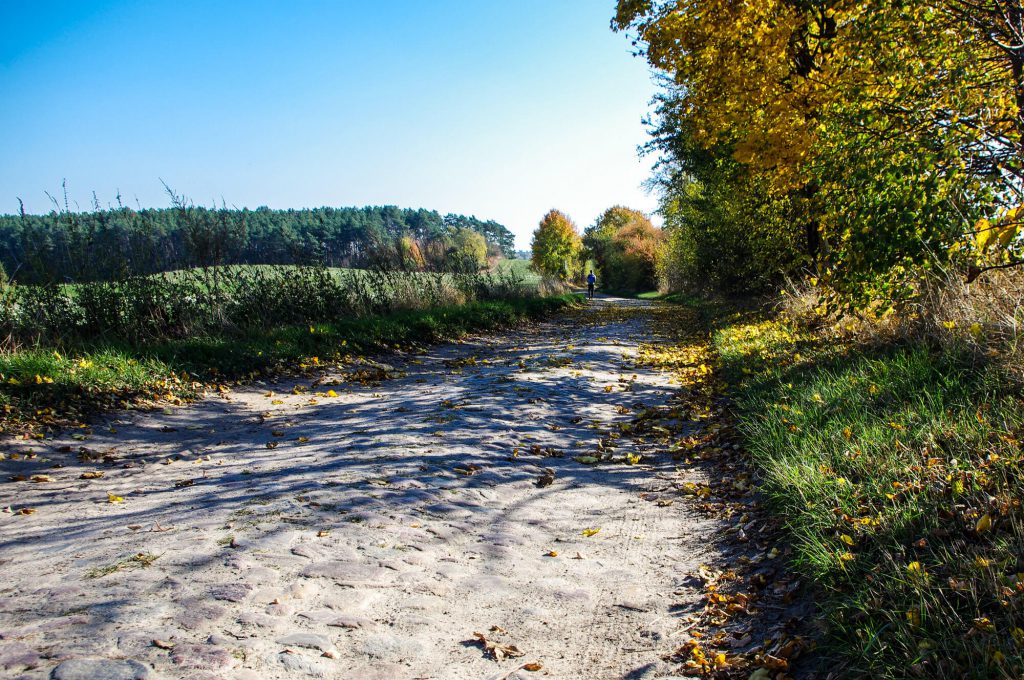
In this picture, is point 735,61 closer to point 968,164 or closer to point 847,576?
A: point 968,164

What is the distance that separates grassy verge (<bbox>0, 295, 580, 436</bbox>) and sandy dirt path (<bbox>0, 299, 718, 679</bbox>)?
1.60 feet

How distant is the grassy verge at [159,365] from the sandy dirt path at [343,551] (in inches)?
19.2

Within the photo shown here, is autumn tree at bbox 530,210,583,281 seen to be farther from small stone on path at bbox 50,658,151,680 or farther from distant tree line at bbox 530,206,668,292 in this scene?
small stone on path at bbox 50,658,151,680

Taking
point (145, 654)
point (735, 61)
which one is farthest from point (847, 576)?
point (735, 61)

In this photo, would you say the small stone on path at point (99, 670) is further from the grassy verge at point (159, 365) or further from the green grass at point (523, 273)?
the green grass at point (523, 273)

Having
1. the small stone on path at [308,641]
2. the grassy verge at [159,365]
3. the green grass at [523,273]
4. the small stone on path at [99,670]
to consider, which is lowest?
the small stone on path at [308,641]

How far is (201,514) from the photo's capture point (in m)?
3.88

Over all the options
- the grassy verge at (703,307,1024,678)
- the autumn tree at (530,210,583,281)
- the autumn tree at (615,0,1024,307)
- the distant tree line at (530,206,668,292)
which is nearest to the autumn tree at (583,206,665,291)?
the distant tree line at (530,206,668,292)

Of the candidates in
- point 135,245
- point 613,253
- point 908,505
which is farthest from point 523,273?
point 908,505

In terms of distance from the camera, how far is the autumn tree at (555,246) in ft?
188

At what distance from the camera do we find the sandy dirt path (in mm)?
2523

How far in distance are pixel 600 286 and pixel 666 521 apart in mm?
66166

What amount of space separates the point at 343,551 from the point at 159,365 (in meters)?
5.70

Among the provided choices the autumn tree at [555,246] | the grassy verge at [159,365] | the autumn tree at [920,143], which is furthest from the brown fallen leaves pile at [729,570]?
the autumn tree at [555,246]
